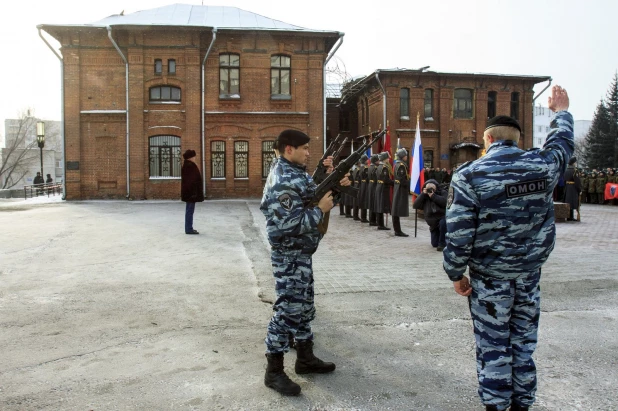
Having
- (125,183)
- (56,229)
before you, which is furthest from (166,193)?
(56,229)

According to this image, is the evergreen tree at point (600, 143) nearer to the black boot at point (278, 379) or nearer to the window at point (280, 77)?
the window at point (280, 77)

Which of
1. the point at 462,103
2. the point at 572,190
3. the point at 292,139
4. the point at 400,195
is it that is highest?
the point at 462,103

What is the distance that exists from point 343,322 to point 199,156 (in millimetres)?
20318

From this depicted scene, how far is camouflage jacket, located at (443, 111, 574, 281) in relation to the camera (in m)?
2.96

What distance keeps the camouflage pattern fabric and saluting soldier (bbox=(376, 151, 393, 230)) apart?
951 cm

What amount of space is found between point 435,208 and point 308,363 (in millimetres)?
6671

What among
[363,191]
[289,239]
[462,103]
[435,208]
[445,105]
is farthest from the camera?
[462,103]

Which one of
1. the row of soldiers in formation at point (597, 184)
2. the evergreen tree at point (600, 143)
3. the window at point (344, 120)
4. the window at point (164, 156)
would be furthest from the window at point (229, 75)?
the evergreen tree at point (600, 143)

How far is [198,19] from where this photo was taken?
25859mm

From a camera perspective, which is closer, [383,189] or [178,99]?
[383,189]

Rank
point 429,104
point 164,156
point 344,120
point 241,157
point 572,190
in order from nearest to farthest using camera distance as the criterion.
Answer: point 572,190 → point 164,156 → point 241,157 → point 429,104 → point 344,120

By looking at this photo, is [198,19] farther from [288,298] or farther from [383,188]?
[288,298]

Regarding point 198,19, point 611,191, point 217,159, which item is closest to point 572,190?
point 611,191

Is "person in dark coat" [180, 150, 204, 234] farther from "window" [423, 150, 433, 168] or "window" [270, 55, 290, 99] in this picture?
"window" [423, 150, 433, 168]
